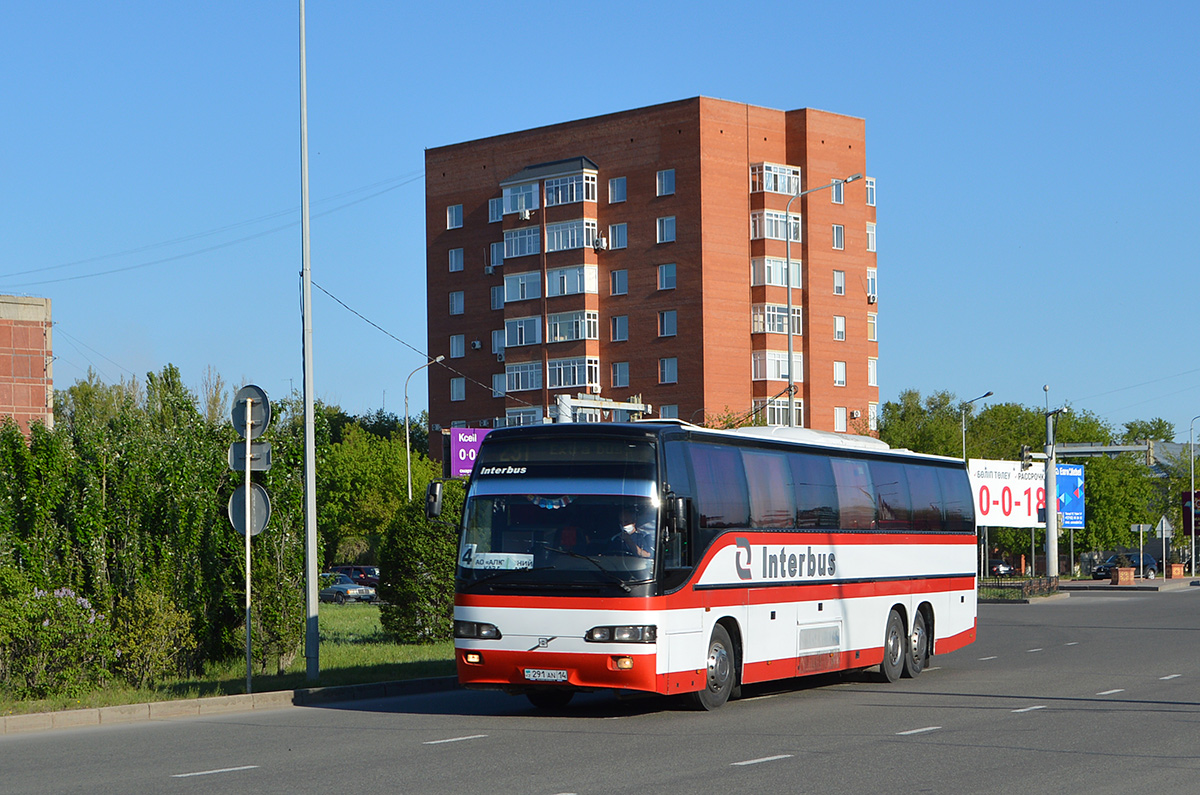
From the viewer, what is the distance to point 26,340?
102 feet

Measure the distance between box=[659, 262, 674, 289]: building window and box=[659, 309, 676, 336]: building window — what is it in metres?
1.29

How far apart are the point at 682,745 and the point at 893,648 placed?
8270 mm

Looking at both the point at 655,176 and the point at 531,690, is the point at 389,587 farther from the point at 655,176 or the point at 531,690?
the point at 655,176

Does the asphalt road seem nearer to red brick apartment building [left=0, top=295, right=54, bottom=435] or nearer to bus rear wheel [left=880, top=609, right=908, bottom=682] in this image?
bus rear wheel [left=880, top=609, right=908, bottom=682]

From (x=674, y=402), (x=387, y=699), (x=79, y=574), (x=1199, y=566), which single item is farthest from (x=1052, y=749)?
(x=1199, y=566)

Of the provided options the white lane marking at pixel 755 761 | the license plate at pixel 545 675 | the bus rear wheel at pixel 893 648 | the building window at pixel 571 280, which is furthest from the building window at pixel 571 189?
the white lane marking at pixel 755 761

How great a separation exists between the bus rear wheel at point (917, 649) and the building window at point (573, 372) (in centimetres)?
5418

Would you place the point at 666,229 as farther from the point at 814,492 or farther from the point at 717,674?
the point at 717,674

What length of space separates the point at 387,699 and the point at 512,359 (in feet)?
202

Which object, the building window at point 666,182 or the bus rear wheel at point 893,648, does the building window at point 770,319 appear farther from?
the bus rear wheel at point 893,648

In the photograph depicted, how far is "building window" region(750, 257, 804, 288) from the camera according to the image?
7338 centimetres

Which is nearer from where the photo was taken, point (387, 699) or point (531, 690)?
point (531, 690)

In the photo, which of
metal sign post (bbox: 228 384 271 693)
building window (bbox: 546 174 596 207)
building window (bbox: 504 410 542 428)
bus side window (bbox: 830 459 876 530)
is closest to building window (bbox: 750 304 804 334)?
building window (bbox: 546 174 596 207)

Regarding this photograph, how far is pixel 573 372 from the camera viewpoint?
250 feet
